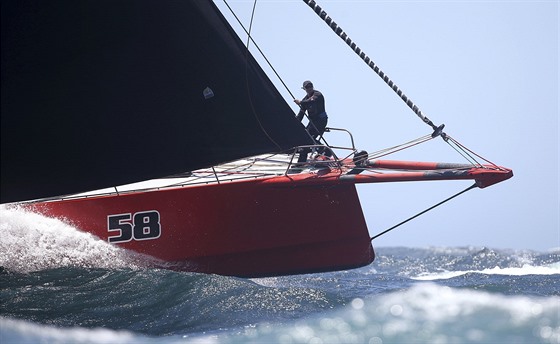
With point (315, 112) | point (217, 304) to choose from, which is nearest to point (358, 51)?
point (315, 112)

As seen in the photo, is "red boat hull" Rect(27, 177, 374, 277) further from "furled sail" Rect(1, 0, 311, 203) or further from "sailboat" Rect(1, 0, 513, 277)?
"furled sail" Rect(1, 0, 311, 203)

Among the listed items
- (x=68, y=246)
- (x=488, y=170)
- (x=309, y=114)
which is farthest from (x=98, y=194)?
(x=488, y=170)

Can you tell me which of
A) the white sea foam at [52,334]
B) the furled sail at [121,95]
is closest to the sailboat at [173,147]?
the furled sail at [121,95]

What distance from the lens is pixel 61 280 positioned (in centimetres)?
1010

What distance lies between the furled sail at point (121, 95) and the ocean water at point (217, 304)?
1276 mm

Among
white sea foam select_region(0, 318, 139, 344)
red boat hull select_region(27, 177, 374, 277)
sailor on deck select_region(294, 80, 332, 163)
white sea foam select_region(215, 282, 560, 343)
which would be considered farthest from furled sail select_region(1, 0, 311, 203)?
white sea foam select_region(215, 282, 560, 343)

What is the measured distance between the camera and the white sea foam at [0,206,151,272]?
34.7 feet

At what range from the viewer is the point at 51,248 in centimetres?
1064

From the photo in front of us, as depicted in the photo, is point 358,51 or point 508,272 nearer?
point 358,51

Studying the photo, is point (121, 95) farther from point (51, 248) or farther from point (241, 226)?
point (51, 248)

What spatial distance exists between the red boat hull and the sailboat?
12 millimetres

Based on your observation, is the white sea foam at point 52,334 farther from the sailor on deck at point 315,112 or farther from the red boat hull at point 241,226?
the sailor on deck at point 315,112

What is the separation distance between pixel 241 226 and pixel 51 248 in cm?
237

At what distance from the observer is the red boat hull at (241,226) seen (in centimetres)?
1044
